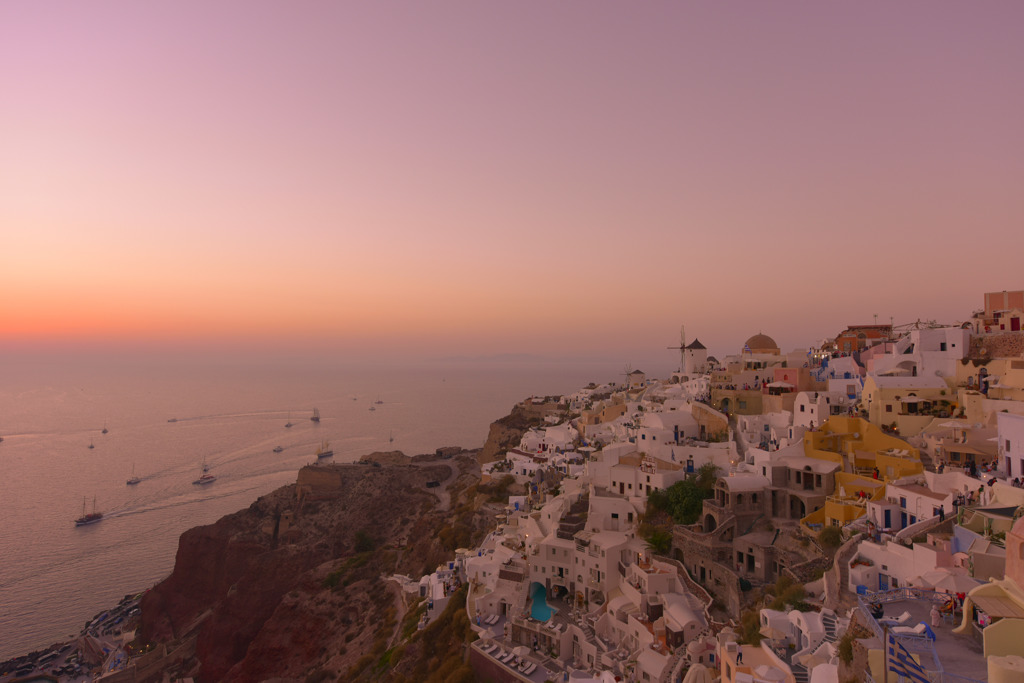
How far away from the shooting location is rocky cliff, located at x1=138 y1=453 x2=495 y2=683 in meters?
28.6

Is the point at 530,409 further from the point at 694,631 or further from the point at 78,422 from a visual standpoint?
the point at 78,422

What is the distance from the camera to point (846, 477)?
56.5 feet

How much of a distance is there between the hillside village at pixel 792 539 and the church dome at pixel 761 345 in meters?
8.97

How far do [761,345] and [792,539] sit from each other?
23622 millimetres

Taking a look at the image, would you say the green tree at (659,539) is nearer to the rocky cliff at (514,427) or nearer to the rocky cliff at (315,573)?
the rocky cliff at (315,573)

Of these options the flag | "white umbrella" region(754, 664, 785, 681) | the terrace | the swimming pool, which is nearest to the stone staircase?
"white umbrella" region(754, 664, 785, 681)

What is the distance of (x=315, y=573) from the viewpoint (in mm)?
34969

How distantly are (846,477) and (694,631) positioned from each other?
23.4 feet

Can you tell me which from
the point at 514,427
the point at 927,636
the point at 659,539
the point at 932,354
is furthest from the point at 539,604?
the point at 514,427

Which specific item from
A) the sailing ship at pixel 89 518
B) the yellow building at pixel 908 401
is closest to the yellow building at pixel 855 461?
the yellow building at pixel 908 401

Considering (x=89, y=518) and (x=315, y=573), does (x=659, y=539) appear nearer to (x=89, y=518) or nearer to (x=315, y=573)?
(x=315, y=573)

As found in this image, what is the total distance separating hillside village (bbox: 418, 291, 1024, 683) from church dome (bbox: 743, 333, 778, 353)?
897 centimetres

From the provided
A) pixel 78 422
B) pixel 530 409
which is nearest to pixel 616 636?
pixel 530 409

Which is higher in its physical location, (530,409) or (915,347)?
(915,347)
